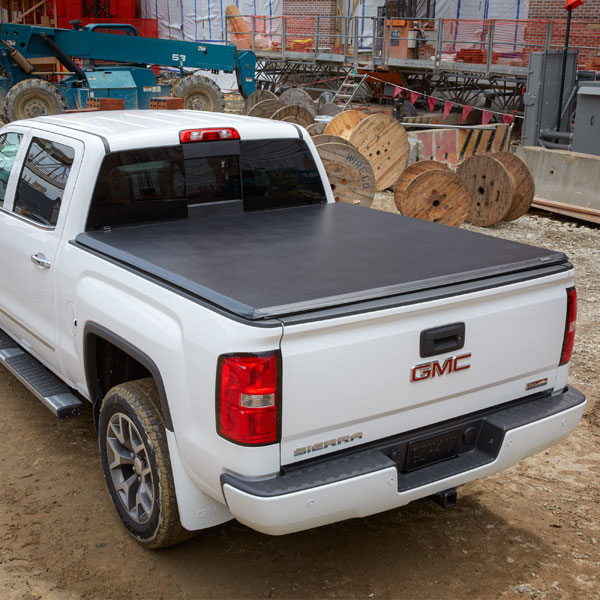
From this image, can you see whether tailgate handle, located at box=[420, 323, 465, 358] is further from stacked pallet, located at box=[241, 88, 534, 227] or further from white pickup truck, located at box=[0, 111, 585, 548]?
stacked pallet, located at box=[241, 88, 534, 227]

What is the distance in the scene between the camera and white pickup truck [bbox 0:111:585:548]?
2.96 m

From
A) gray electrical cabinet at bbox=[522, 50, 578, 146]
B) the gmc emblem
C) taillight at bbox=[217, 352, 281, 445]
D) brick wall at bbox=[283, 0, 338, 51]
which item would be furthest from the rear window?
brick wall at bbox=[283, 0, 338, 51]

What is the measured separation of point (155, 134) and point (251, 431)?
2280 mm

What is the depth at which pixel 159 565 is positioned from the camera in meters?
3.72

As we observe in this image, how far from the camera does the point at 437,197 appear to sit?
10.9 metres

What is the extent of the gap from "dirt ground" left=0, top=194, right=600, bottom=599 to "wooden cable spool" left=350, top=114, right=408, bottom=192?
358 inches

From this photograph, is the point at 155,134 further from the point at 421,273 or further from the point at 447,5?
the point at 447,5

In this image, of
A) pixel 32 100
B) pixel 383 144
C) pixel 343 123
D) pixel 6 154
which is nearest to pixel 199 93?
pixel 32 100

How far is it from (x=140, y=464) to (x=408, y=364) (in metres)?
1.38

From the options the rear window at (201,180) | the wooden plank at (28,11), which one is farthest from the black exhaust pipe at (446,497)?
the wooden plank at (28,11)

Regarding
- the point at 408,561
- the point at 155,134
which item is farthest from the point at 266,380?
the point at 155,134

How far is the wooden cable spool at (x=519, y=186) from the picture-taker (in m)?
11.6

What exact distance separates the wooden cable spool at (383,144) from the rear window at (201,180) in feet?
26.9

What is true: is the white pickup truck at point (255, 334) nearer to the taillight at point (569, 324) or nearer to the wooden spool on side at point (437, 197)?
the taillight at point (569, 324)
